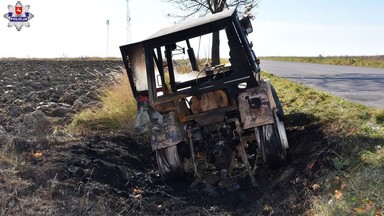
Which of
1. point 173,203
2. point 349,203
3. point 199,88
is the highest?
point 199,88

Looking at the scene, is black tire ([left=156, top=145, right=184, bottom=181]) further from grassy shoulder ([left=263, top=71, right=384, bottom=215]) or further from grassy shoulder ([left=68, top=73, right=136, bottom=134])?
grassy shoulder ([left=68, top=73, right=136, bottom=134])

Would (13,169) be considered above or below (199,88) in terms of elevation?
below

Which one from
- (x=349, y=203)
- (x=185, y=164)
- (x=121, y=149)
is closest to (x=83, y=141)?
(x=121, y=149)

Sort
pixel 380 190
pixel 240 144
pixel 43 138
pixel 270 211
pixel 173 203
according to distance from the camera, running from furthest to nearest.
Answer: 1. pixel 43 138
2. pixel 240 144
3. pixel 173 203
4. pixel 270 211
5. pixel 380 190

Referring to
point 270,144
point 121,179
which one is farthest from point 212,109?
point 121,179

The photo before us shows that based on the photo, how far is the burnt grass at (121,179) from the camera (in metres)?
5.10

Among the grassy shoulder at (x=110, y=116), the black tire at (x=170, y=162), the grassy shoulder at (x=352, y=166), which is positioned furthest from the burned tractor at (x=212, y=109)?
the grassy shoulder at (x=110, y=116)

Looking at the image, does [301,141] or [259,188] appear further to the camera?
[301,141]

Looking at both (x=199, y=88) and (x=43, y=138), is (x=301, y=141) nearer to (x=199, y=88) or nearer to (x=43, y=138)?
(x=199, y=88)

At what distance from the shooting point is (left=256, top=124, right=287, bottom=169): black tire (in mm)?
6035

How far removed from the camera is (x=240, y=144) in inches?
245

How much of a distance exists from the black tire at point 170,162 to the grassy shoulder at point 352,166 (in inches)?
73.6

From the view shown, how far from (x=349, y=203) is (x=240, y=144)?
2.10 m

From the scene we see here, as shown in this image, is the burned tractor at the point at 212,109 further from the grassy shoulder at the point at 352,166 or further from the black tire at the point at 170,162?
the grassy shoulder at the point at 352,166
